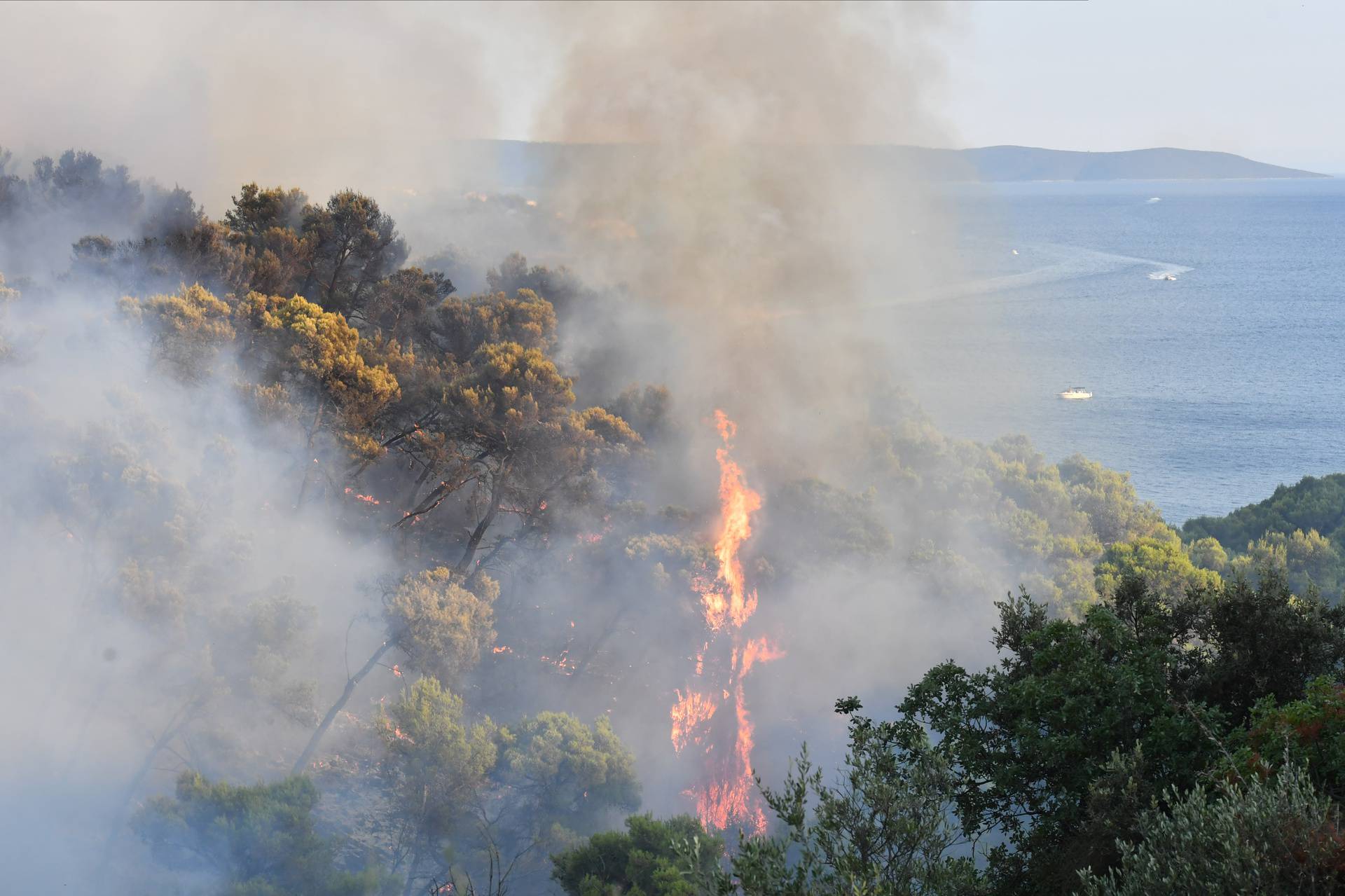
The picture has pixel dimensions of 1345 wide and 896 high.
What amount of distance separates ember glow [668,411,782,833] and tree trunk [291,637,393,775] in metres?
7.71

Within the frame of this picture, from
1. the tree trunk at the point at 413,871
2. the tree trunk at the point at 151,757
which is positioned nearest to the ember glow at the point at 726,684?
the tree trunk at the point at 413,871

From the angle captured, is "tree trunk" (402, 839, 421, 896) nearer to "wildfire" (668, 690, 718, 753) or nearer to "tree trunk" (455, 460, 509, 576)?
"tree trunk" (455, 460, 509, 576)

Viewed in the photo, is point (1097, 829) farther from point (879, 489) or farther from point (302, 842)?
point (879, 489)

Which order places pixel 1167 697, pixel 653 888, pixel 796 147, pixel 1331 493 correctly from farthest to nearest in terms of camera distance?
1. pixel 796 147
2. pixel 1331 493
3. pixel 653 888
4. pixel 1167 697

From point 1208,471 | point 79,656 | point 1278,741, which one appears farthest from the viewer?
point 1208,471

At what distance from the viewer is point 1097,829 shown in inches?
371

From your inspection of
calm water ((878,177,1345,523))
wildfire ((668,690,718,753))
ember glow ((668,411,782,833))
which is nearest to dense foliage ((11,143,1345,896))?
ember glow ((668,411,782,833))

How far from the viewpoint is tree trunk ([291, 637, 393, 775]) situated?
21266 mm

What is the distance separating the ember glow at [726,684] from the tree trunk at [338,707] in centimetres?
771

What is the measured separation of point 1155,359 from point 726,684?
2892 inches

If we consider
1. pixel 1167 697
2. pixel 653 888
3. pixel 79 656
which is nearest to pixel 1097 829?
pixel 1167 697

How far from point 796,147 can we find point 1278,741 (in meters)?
47.4

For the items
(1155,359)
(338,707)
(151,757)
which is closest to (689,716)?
(338,707)

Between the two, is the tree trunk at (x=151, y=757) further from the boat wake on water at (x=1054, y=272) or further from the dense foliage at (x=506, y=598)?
the boat wake on water at (x=1054, y=272)
